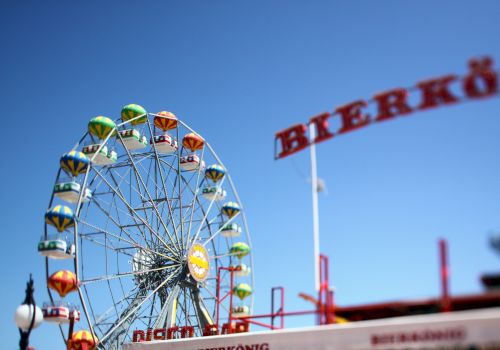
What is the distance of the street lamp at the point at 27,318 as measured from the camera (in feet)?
57.1

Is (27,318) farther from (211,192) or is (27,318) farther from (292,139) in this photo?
(211,192)

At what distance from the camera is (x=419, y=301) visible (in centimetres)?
1686

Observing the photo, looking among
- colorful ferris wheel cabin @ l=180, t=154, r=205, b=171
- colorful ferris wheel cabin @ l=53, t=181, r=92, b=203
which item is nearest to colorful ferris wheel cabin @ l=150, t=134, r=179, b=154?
colorful ferris wheel cabin @ l=180, t=154, r=205, b=171

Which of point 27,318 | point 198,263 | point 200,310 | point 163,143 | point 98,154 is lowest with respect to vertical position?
point 27,318

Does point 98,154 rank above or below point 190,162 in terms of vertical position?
below

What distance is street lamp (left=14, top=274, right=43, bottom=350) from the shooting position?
17391mm

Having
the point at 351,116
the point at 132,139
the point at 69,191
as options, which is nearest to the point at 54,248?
the point at 69,191

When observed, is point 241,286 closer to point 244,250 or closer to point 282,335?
point 244,250

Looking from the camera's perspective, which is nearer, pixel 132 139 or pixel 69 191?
pixel 69 191

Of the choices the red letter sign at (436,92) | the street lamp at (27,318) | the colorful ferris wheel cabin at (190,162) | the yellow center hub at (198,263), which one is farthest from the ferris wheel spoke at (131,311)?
the red letter sign at (436,92)

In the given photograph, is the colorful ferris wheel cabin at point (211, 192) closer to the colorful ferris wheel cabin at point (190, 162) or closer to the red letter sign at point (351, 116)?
the colorful ferris wheel cabin at point (190, 162)

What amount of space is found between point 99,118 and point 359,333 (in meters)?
21.6

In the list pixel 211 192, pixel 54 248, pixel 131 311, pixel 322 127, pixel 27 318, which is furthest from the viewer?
pixel 211 192

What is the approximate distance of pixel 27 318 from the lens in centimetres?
1739
